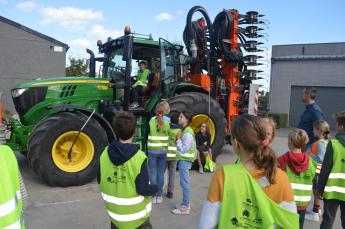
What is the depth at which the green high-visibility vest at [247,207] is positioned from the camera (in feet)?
6.33

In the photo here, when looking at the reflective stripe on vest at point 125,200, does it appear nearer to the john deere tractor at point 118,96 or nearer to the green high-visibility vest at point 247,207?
the green high-visibility vest at point 247,207

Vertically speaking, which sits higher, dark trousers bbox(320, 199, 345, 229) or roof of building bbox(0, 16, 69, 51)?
roof of building bbox(0, 16, 69, 51)

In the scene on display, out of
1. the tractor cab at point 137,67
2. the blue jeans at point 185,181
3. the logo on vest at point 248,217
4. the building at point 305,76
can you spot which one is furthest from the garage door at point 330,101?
the logo on vest at point 248,217

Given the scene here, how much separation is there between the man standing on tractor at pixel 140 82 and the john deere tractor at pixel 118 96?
127mm

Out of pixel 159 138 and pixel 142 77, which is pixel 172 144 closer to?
pixel 159 138

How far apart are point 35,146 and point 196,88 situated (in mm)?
3801

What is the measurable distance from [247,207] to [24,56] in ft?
62.5

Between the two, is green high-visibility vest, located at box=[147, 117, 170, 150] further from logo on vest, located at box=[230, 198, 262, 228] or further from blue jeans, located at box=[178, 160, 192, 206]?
logo on vest, located at box=[230, 198, 262, 228]

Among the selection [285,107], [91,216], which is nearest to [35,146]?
[91,216]

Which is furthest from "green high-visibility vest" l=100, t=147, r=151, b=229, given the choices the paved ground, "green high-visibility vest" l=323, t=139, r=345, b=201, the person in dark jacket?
the person in dark jacket

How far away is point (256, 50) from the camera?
9.04 metres

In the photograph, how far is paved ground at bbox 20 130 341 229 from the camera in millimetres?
4676

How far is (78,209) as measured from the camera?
16.9 feet

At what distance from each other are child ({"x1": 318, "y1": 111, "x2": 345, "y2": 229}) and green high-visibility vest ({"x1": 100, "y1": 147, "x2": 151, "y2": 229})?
6.26ft
